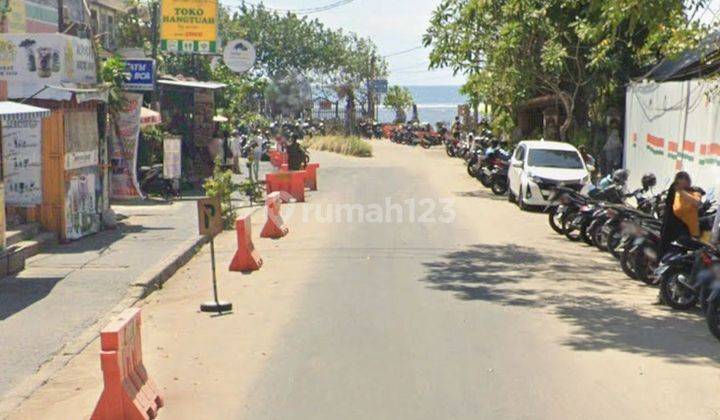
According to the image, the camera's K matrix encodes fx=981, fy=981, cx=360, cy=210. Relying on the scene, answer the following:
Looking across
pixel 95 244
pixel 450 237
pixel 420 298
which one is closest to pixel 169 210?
pixel 95 244

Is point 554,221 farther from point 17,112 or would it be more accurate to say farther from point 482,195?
point 17,112

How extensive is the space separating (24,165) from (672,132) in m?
13.9

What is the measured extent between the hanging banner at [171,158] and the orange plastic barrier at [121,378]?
1715 centimetres

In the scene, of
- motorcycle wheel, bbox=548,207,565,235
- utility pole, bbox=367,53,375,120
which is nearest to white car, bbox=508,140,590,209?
motorcycle wheel, bbox=548,207,565,235

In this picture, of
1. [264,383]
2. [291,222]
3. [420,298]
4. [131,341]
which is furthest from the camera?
[291,222]

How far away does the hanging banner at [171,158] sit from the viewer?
79.4ft

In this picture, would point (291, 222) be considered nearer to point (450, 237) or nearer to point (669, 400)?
point (450, 237)

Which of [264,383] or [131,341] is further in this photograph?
[264,383]

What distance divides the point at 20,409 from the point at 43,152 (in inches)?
379

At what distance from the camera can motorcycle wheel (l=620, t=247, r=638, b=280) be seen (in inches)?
535

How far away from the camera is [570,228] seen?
18172mm

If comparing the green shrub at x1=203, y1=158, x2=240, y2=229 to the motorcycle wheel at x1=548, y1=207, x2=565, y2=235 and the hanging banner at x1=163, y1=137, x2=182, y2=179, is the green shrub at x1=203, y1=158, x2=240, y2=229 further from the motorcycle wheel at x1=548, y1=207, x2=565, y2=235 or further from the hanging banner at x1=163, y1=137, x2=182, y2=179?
the motorcycle wheel at x1=548, y1=207, x2=565, y2=235

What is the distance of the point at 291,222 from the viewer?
2109cm

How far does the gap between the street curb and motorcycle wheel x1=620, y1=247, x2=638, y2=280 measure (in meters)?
6.50
